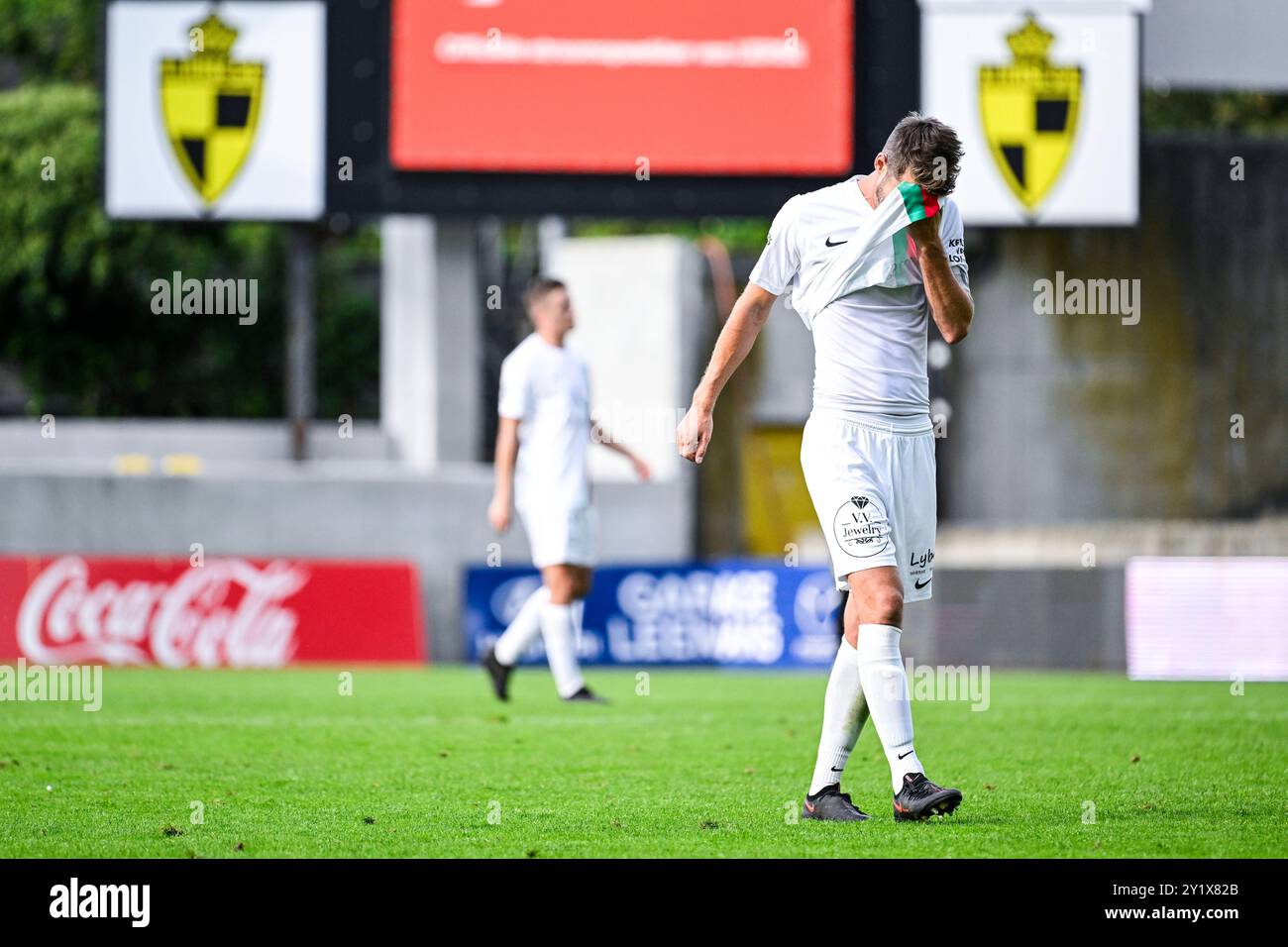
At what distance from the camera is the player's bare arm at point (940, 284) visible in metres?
6.02

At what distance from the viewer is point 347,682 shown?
13.4m

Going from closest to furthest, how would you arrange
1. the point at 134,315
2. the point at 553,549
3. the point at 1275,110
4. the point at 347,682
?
the point at 553,549 < the point at 347,682 < the point at 1275,110 < the point at 134,315

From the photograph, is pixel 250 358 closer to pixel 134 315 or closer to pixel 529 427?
pixel 134 315

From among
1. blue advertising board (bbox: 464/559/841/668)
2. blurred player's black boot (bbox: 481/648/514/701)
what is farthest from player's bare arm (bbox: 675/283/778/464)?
blue advertising board (bbox: 464/559/841/668)

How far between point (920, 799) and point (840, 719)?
0.41 m

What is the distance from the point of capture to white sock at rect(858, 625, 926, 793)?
6.22 meters

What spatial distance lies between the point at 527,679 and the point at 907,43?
7.30 metres

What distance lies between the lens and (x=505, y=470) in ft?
34.7

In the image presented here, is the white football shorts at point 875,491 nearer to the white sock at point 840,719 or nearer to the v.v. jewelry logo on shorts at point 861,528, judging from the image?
the v.v. jewelry logo on shorts at point 861,528

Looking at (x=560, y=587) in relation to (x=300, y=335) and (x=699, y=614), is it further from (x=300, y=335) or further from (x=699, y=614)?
(x=300, y=335)

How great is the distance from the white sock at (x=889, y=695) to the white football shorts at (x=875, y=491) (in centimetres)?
21

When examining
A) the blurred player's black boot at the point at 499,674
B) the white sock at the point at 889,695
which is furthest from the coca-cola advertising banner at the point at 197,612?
the white sock at the point at 889,695

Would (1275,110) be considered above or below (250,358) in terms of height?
above
